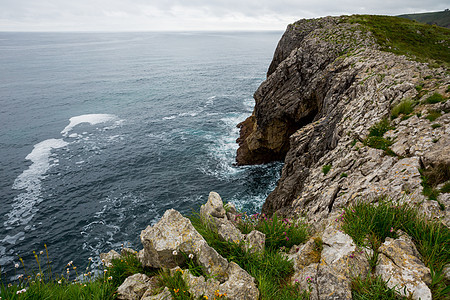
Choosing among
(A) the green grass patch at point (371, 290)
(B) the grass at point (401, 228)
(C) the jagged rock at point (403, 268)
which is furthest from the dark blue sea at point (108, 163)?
(C) the jagged rock at point (403, 268)

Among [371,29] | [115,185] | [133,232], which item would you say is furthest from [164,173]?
[371,29]

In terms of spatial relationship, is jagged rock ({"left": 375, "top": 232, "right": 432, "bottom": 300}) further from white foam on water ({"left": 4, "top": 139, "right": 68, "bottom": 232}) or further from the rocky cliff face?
white foam on water ({"left": 4, "top": 139, "right": 68, "bottom": 232})

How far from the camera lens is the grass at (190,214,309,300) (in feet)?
18.1

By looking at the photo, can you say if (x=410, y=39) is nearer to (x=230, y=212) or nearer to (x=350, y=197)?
(x=350, y=197)

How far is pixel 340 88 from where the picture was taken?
21.5m

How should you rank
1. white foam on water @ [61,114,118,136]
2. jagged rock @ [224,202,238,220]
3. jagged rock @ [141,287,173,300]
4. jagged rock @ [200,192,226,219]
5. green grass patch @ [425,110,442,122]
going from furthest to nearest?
1. white foam on water @ [61,114,118,136]
2. green grass patch @ [425,110,442,122]
3. jagged rock @ [224,202,238,220]
4. jagged rock @ [200,192,226,219]
5. jagged rock @ [141,287,173,300]

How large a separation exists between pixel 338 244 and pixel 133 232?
24.7 meters

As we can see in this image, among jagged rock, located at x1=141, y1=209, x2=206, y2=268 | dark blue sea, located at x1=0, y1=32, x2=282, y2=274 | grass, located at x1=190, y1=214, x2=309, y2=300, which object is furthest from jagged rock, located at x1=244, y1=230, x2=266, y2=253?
dark blue sea, located at x1=0, y1=32, x2=282, y2=274

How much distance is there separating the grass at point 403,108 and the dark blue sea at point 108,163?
1859 centimetres

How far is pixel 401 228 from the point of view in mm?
5973

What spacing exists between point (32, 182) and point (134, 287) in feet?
Result: 125

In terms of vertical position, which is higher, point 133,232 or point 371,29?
point 371,29

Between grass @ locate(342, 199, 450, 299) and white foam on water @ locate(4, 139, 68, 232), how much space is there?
33770 millimetres

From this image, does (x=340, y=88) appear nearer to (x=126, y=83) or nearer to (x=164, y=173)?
(x=164, y=173)
